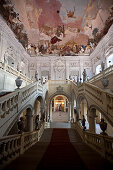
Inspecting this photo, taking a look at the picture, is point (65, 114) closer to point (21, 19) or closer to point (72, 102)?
point (72, 102)

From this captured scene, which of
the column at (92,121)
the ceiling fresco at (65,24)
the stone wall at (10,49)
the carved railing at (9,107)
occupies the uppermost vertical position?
the ceiling fresco at (65,24)

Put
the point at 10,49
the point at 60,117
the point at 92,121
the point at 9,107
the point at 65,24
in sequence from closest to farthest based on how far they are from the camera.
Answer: the point at 9,107 < the point at 92,121 < the point at 10,49 < the point at 60,117 < the point at 65,24

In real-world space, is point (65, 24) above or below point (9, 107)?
above

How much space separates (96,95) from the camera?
7.63 metres

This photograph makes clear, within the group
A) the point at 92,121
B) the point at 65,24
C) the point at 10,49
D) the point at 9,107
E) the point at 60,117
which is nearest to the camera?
the point at 9,107

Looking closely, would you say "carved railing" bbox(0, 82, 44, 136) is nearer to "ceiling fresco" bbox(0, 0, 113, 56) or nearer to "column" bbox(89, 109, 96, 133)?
"column" bbox(89, 109, 96, 133)

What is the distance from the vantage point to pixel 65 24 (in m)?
18.2

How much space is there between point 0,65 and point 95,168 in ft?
26.5

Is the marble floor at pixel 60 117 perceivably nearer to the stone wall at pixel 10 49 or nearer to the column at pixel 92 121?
the stone wall at pixel 10 49

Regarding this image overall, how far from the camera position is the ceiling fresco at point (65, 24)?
1480 cm

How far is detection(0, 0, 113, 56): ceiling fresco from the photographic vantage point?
14797 mm

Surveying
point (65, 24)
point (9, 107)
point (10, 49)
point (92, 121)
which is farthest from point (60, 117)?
point (65, 24)

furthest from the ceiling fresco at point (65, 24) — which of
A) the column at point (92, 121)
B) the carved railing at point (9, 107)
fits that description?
the carved railing at point (9, 107)

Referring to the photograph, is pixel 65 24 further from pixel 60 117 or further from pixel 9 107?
pixel 9 107
